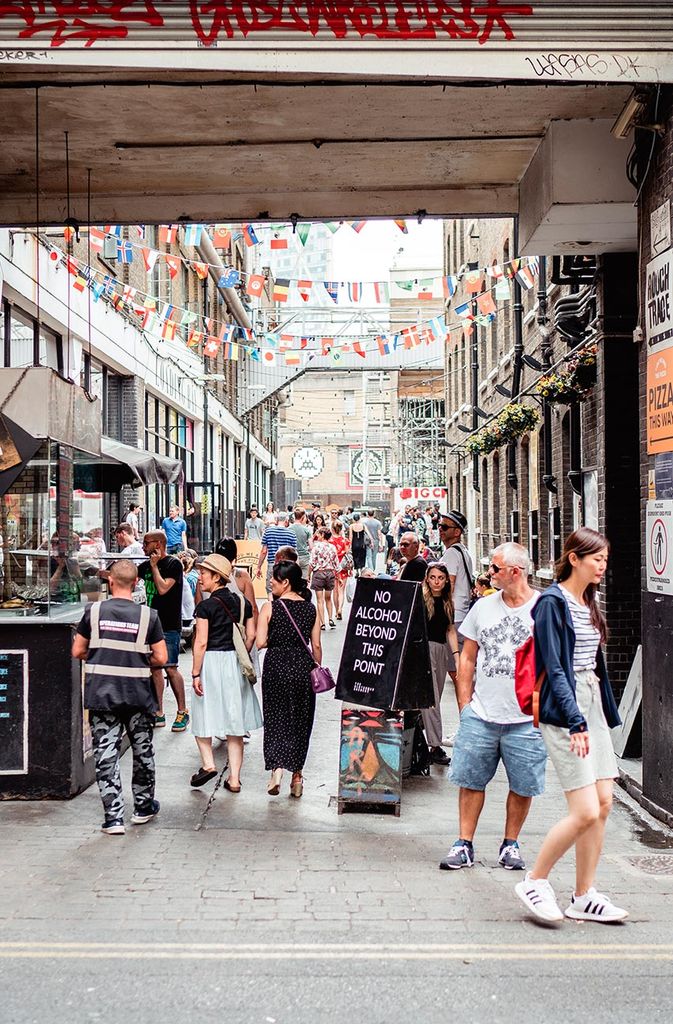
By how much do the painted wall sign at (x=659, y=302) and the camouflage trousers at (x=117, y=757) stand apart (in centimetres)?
425

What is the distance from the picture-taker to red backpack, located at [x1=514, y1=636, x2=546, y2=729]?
5285 mm

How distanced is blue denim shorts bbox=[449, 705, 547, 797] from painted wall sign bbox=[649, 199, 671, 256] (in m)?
3.42

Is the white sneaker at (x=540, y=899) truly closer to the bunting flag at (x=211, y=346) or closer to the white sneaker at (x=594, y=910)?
the white sneaker at (x=594, y=910)

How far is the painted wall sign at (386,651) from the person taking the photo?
25.0 ft

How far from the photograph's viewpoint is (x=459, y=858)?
6180 mm

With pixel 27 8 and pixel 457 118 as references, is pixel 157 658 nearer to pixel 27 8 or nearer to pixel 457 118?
pixel 27 8

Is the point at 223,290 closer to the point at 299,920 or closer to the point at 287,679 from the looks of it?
the point at 287,679

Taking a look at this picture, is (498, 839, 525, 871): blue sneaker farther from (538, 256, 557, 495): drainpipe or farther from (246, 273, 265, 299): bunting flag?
(246, 273, 265, 299): bunting flag

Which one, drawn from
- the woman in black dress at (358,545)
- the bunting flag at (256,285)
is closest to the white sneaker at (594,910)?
the bunting flag at (256,285)

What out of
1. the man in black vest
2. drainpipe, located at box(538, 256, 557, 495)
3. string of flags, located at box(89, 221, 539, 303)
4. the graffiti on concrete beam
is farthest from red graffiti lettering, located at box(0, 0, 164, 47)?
drainpipe, located at box(538, 256, 557, 495)

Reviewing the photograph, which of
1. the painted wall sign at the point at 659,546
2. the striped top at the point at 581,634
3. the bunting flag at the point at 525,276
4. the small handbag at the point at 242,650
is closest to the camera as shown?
the striped top at the point at 581,634

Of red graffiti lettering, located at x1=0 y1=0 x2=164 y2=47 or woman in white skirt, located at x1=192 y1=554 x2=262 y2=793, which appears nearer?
red graffiti lettering, located at x1=0 y1=0 x2=164 y2=47

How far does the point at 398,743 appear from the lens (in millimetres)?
7512

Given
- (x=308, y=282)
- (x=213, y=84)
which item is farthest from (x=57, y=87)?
(x=308, y=282)
